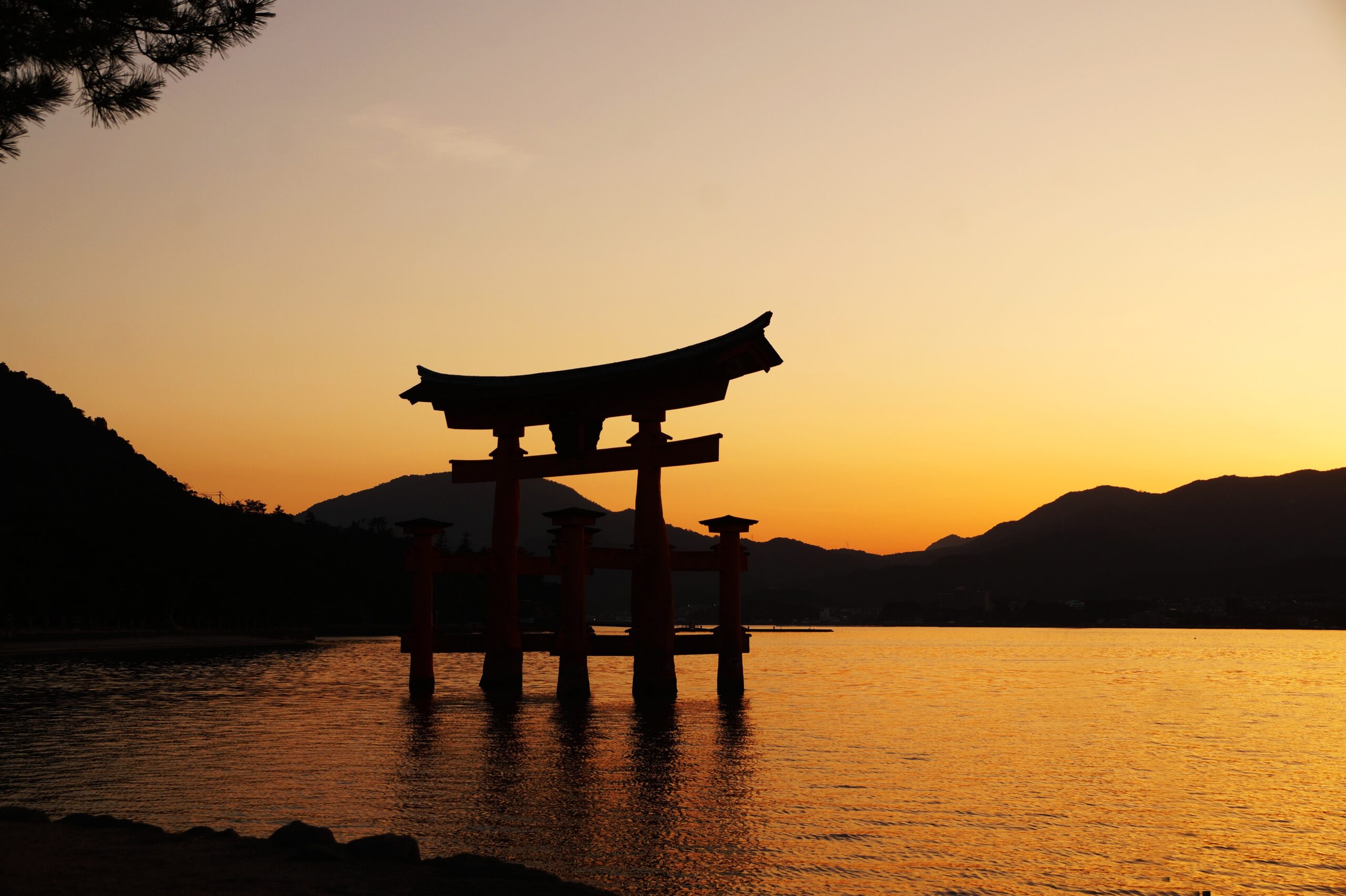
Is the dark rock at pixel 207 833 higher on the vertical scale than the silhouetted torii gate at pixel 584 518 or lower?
lower

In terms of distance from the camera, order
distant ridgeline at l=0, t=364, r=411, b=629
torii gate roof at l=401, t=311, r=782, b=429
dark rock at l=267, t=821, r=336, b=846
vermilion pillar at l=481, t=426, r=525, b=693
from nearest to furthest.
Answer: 1. dark rock at l=267, t=821, r=336, b=846
2. torii gate roof at l=401, t=311, r=782, b=429
3. vermilion pillar at l=481, t=426, r=525, b=693
4. distant ridgeline at l=0, t=364, r=411, b=629

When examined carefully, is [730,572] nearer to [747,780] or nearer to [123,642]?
[747,780]

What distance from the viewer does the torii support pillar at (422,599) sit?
26.9 meters

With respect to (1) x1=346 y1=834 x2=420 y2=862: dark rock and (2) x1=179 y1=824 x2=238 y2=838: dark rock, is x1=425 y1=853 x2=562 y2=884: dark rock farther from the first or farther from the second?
(2) x1=179 y1=824 x2=238 y2=838: dark rock

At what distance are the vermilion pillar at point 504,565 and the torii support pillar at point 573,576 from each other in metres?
1.21

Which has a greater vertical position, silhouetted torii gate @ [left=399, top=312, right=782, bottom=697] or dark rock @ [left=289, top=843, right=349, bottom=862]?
silhouetted torii gate @ [left=399, top=312, right=782, bottom=697]

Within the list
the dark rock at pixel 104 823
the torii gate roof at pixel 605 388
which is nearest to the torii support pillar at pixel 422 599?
the torii gate roof at pixel 605 388

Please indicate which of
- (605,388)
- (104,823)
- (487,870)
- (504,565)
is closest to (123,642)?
(504,565)

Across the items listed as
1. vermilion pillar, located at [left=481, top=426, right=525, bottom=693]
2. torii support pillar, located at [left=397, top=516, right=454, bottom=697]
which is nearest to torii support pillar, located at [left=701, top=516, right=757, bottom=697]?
vermilion pillar, located at [left=481, top=426, right=525, bottom=693]

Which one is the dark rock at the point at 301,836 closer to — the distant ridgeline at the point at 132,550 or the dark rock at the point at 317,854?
the dark rock at the point at 317,854

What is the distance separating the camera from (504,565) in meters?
26.1

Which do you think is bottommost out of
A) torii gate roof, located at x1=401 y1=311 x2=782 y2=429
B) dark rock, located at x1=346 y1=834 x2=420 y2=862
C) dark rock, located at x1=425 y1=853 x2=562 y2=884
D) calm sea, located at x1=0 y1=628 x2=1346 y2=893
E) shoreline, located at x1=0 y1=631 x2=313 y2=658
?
calm sea, located at x1=0 y1=628 x2=1346 y2=893

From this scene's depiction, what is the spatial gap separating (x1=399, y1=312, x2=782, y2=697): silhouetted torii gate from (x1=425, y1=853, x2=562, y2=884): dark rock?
48.5 feet

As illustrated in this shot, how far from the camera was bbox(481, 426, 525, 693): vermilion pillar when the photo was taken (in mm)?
26062
